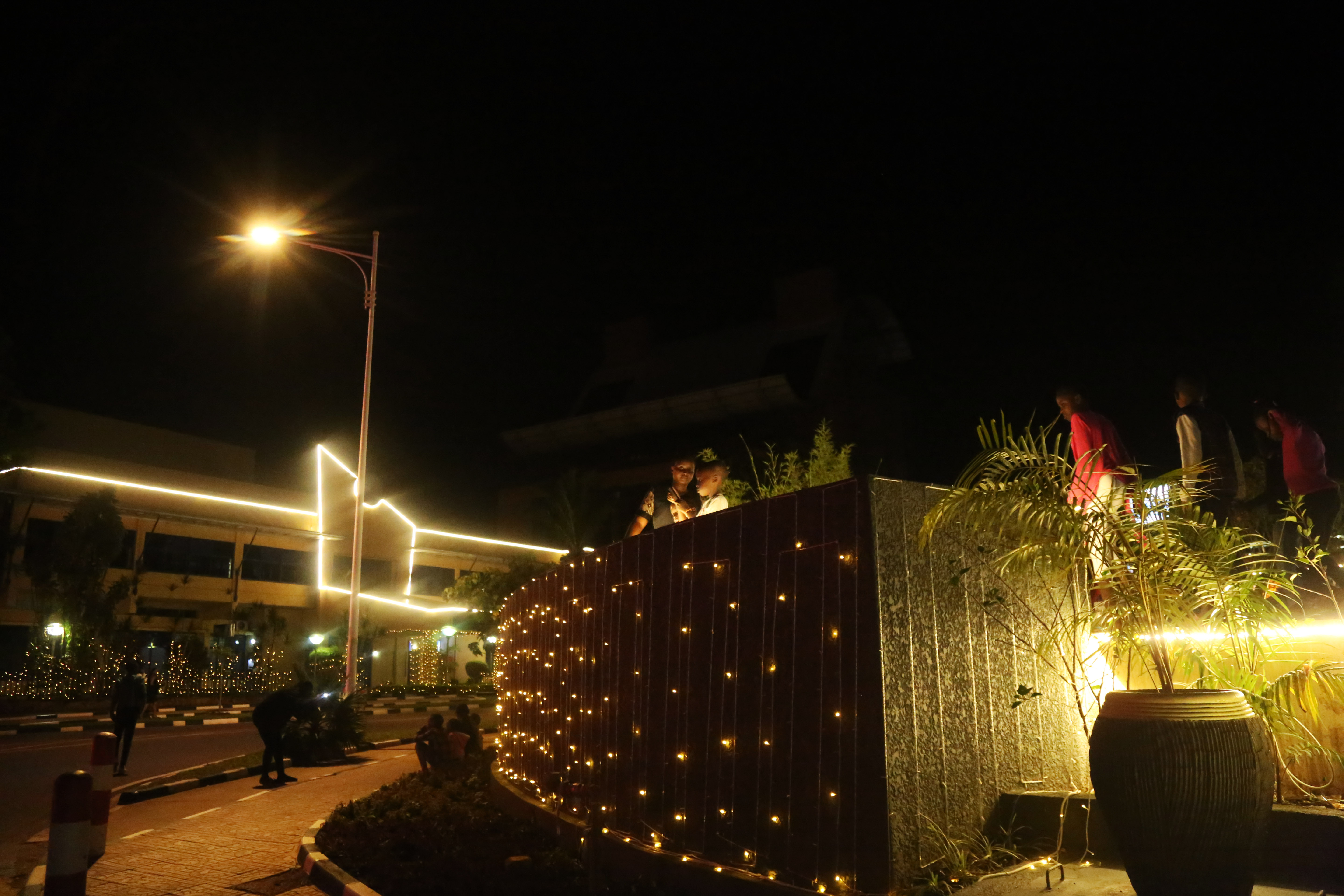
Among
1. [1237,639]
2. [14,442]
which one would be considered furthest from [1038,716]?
[14,442]

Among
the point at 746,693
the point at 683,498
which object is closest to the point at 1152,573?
the point at 746,693

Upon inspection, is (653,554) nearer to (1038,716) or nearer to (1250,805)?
(1038,716)

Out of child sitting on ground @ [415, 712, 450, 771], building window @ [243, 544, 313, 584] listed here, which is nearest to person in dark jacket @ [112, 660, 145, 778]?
child sitting on ground @ [415, 712, 450, 771]

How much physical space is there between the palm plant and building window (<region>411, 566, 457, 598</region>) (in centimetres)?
3527

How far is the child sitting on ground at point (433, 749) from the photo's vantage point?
11227 mm

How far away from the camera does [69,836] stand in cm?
440

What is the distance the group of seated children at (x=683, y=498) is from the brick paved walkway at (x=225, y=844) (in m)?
3.43

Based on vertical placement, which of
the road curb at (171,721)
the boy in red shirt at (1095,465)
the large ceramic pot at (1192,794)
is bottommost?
the road curb at (171,721)

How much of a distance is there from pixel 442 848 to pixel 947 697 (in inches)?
171

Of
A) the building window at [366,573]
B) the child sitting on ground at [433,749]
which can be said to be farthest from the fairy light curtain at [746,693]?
the building window at [366,573]

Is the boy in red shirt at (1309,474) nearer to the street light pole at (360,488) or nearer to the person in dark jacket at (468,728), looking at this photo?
the person in dark jacket at (468,728)

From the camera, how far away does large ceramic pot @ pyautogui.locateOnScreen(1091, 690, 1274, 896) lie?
3.75 metres

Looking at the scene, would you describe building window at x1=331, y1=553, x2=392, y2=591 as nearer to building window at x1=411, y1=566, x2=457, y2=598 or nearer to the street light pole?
building window at x1=411, y1=566, x2=457, y2=598

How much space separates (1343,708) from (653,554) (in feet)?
12.7
